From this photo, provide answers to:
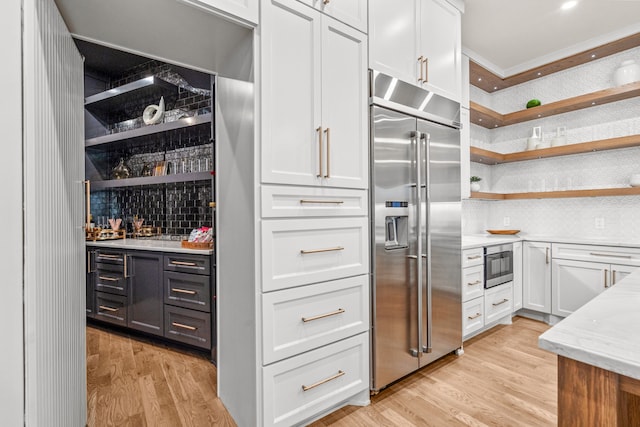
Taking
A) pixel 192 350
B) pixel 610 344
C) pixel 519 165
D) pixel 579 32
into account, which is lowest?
pixel 192 350

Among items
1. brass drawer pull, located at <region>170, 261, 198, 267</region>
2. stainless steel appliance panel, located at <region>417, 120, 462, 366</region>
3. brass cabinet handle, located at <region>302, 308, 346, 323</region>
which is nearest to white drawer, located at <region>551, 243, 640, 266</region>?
stainless steel appliance panel, located at <region>417, 120, 462, 366</region>

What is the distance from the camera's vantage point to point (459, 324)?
2561mm

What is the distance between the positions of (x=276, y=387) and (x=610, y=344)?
1354 millimetres

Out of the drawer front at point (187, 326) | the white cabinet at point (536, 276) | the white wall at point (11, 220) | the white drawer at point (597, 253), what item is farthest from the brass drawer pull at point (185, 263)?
the white drawer at point (597, 253)

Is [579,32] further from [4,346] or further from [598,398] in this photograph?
[4,346]

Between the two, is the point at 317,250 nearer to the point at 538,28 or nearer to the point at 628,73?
the point at 538,28

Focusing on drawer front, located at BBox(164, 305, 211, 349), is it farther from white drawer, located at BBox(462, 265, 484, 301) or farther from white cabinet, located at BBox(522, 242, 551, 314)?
white cabinet, located at BBox(522, 242, 551, 314)

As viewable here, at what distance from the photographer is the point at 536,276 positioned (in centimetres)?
336

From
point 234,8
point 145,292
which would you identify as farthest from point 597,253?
point 145,292

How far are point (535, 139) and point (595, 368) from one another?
12.6ft

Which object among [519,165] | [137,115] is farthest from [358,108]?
[137,115]

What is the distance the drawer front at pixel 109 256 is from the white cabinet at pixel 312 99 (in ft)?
7.87

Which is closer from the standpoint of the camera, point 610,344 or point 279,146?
point 610,344

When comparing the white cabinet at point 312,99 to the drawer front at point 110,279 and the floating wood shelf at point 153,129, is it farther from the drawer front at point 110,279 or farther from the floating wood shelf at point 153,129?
the drawer front at point 110,279
